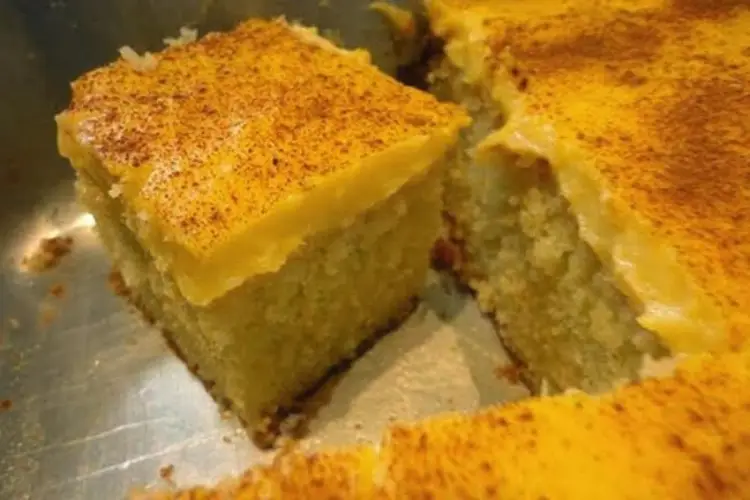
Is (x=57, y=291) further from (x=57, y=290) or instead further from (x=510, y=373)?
(x=510, y=373)

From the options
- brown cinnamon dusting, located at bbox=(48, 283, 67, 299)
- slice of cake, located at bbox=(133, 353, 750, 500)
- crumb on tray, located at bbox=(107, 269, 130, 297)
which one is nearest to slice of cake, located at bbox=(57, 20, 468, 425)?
crumb on tray, located at bbox=(107, 269, 130, 297)

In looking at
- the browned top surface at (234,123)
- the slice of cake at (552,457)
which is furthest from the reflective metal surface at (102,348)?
the slice of cake at (552,457)

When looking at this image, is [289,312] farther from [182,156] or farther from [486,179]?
[486,179]

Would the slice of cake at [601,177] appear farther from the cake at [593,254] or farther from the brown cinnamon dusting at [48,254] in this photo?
the brown cinnamon dusting at [48,254]

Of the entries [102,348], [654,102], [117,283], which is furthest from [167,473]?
[654,102]

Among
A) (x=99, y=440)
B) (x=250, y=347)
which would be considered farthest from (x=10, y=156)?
(x=250, y=347)

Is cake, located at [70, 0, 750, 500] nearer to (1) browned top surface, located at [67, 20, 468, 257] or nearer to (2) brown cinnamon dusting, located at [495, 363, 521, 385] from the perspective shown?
(2) brown cinnamon dusting, located at [495, 363, 521, 385]
